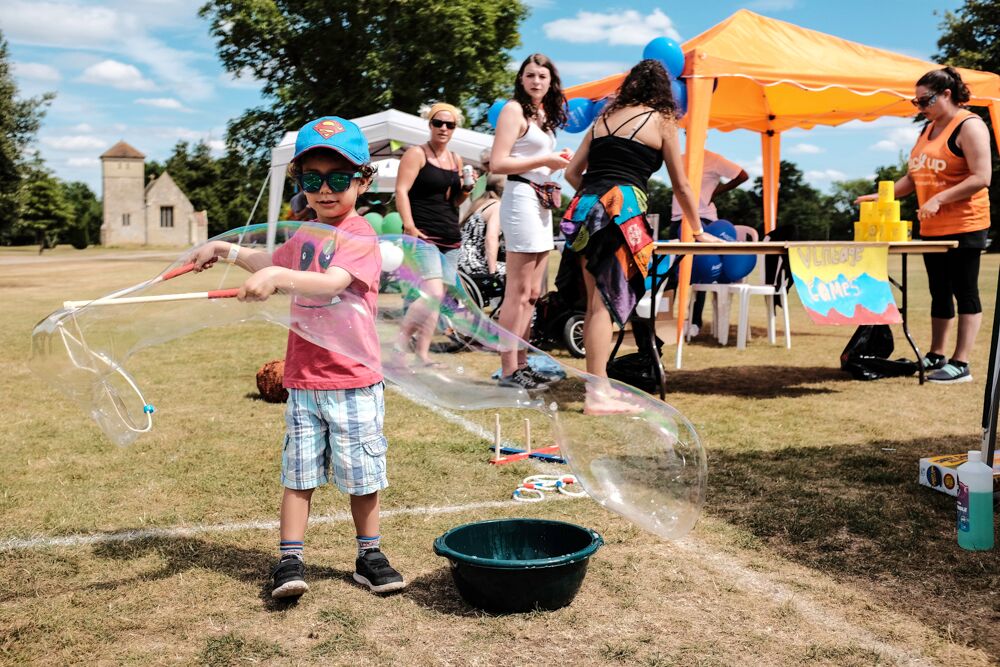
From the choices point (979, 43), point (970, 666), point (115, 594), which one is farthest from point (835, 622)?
point (979, 43)

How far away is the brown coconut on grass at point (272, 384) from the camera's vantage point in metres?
6.12

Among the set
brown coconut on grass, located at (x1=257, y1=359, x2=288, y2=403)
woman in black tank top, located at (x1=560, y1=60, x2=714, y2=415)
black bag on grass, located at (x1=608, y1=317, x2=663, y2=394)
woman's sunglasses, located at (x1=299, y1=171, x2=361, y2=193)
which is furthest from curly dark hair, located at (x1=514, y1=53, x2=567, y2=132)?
woman's sunglasses, located at (x1=299, y1=171, x2=361, y2=193)

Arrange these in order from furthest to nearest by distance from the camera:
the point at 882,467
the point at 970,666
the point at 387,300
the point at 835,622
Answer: the point at 882,467 → the point at 387,300 → the point at 835,622 → the point at 970,666

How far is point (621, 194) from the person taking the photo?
5215 mm

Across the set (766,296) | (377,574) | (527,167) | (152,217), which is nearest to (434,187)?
(527,167)

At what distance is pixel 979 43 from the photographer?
47.3m

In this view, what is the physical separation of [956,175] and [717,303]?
356 centimetres

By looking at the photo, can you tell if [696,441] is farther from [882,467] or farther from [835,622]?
[882,467]

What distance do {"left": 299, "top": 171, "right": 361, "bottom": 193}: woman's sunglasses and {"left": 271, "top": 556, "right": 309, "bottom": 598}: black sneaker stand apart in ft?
3.93

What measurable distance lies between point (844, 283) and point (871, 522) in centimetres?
345

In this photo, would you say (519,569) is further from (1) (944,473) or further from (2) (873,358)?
(2) (873,358)

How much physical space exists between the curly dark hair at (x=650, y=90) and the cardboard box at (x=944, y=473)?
2.40m

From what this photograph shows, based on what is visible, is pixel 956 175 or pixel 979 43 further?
pixel 979 43

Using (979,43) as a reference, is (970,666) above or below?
below
